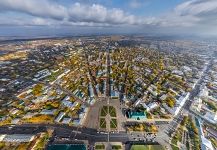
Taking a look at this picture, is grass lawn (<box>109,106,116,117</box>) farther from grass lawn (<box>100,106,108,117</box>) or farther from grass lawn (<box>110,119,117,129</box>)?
grass lawn (<box>110,119,117,129</box>)

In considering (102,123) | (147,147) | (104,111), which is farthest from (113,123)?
(147,147)

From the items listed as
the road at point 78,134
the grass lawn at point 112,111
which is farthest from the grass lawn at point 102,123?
the grass lawn at point 112,111

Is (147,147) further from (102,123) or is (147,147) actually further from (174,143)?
(102,123)

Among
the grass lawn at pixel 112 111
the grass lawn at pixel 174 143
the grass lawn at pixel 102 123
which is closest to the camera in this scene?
the grass lawn at pixel 174 143

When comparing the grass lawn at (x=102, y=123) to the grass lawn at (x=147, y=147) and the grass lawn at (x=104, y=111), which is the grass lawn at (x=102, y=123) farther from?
the grass lawn at (x=147, y=147)

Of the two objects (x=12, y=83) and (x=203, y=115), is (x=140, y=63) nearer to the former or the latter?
(x=203, y=115)

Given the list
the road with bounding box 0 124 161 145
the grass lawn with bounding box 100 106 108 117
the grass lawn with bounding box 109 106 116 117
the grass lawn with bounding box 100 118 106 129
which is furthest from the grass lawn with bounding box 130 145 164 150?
the grass lawn with bounding box 100 106 108 117

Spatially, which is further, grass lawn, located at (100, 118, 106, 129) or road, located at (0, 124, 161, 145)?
grass lawn, located at (100, 118, 106, 129)

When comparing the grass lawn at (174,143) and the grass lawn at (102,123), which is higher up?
the grass lawn at (102,123)

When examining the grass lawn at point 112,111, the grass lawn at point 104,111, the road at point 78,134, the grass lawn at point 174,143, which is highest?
the grass lawn at point 104,111

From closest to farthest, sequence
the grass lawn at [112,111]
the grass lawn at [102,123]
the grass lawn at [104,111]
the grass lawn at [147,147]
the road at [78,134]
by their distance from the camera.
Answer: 1. the grass lawn at [147,147]
2. the road at [78,134]
3. the grass lawn at [102,123]
4. the grass lawn at [104,111]
5. the grass lawn at [112,111]

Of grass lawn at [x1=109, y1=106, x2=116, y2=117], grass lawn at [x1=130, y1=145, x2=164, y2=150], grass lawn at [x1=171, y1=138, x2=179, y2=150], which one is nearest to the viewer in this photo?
grass lawn at [x1=130, y1=145, x2=164, y2=150]
